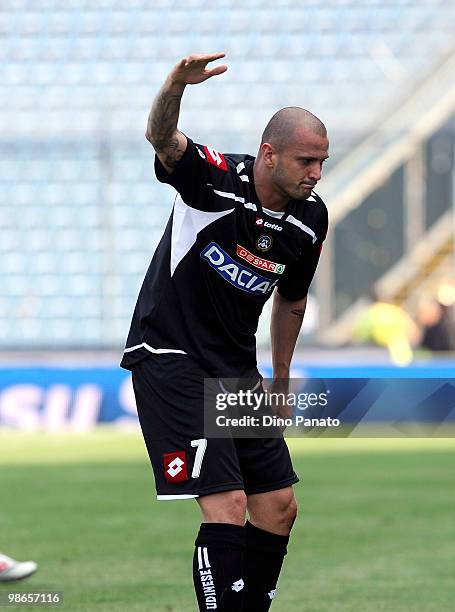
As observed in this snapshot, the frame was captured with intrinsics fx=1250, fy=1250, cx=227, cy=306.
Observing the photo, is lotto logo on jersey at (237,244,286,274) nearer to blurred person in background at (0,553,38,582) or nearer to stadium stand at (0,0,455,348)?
blurred person in background at (0,553,38,582)

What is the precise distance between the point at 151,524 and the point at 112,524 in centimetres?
26

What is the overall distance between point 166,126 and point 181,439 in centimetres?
109

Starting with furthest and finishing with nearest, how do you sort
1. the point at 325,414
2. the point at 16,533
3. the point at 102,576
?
the point at 16,533 < the point at 102,576 < the point at 325,414

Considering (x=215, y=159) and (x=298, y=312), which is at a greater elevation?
(x=215, y=159)

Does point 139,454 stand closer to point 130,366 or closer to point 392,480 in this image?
point 392,480

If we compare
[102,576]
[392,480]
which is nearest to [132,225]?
[392,480]

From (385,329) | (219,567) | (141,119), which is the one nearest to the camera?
(219,567)

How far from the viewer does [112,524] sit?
8.45 metres

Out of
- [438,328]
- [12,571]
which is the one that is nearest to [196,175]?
[12,571]

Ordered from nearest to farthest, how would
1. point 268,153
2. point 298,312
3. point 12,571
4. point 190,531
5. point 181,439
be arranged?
1. point 181,439
2. point 268,153
3. point 298,312
4. point 12,571
5. point 190,531

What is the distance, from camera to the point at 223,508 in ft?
14.1

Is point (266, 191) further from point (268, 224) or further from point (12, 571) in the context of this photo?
point (12, 571)

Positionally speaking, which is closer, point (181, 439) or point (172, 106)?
point (172, 106)

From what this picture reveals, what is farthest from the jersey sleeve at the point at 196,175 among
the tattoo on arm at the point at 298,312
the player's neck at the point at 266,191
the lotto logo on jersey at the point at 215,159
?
the tattoo on arm at the point at 298,312
